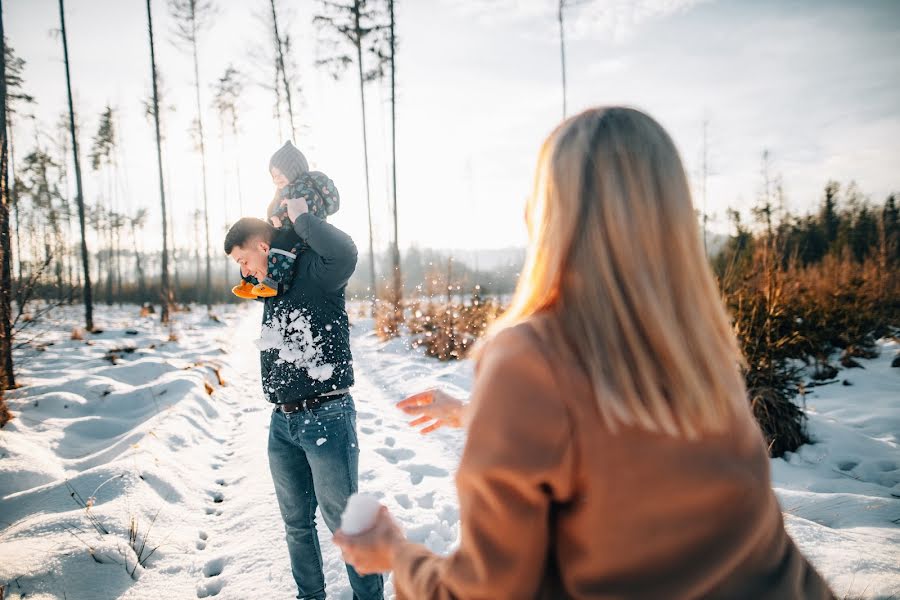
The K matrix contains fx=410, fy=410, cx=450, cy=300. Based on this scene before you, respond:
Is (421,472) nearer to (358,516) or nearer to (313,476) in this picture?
(313,476)

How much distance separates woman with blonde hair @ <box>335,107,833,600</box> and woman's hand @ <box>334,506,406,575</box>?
9 centimetres

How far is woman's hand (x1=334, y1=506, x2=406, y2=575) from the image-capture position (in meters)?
0.90

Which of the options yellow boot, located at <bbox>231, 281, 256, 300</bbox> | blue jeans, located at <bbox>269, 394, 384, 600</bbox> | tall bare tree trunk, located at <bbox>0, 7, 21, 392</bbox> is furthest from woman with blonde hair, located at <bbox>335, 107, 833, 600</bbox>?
tall bare tree trunk, located at <bbox>0, 7, 21, 392</bbox>

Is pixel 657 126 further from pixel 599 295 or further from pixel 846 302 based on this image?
pixel 846 302

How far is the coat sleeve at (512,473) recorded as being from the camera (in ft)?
2.15

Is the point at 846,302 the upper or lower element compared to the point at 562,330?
lower

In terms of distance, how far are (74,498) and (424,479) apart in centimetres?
259

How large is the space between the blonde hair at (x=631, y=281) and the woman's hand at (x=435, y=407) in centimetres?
65

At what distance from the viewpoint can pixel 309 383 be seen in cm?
206

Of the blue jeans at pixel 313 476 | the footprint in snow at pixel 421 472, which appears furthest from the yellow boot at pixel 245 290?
the footprint in snow at pixel 421 472

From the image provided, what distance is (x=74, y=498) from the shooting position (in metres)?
3.00

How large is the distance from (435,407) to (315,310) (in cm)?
101

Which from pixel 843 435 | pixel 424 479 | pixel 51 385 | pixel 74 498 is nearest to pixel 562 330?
pixel 424 479

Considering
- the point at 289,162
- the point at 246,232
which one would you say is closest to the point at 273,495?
the point at 246,232
